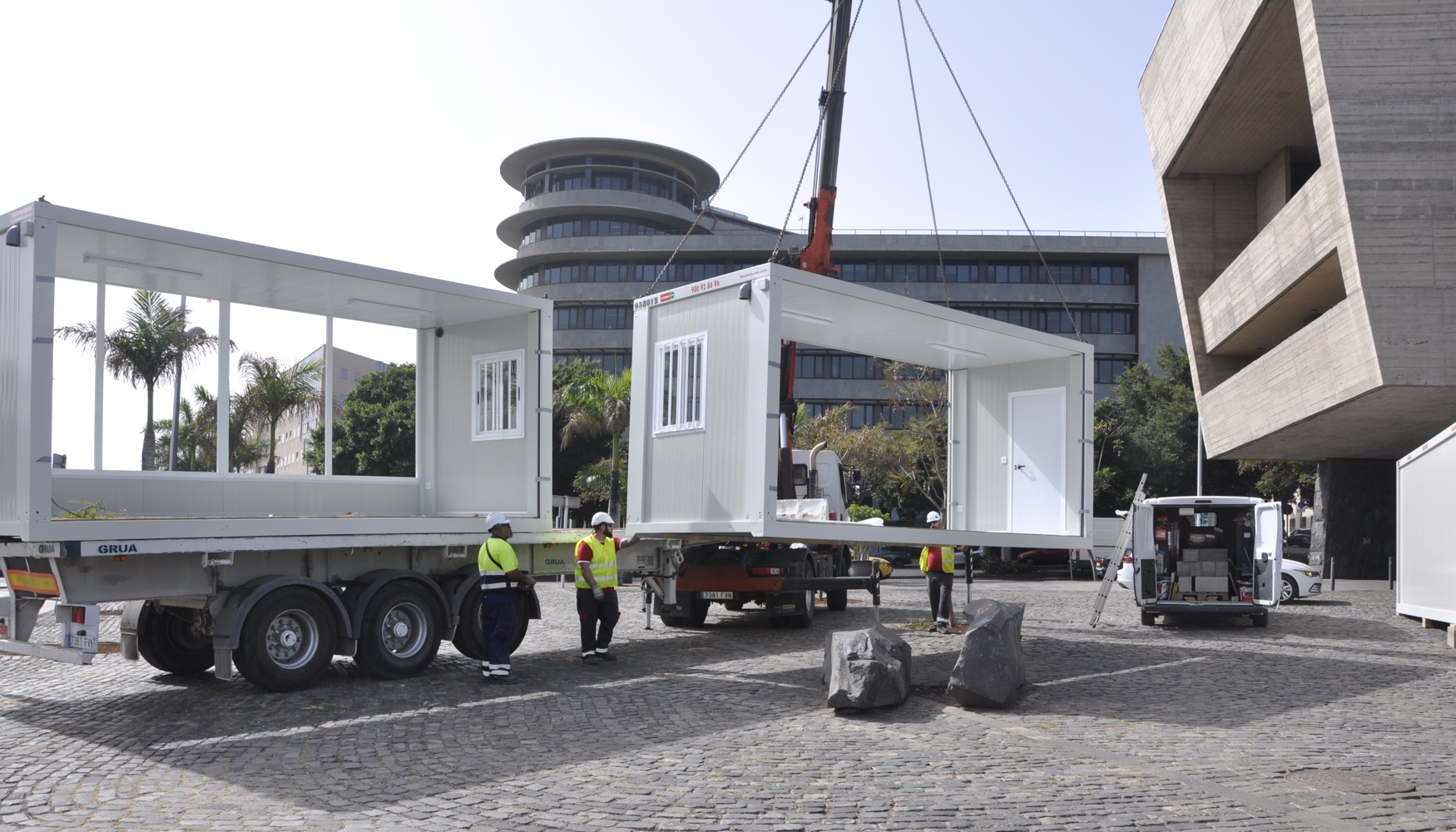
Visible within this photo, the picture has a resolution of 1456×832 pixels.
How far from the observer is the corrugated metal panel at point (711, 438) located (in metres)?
11.7

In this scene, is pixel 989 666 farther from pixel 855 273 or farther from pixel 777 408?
pixel 855 273

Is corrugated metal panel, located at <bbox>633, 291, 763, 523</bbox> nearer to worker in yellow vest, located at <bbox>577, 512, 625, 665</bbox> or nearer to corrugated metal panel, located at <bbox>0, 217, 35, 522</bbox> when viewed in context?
worker in yellow vest, located at <bbox>577, 512, 625, 665</bbox>

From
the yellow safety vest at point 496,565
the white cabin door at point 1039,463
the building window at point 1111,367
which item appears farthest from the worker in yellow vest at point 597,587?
the building window at point 1111,367

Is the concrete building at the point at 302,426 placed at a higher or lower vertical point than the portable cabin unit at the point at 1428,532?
higher

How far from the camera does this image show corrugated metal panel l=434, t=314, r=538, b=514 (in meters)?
13.3

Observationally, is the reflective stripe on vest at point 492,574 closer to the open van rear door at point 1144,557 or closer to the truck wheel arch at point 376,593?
the truck wheel arch at point 376,593

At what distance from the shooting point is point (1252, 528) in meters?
17.5

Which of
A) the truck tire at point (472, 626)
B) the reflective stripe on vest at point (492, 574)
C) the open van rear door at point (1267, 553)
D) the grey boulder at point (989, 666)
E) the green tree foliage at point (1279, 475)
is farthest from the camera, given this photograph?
the green tree foliage at point (1279, 475)

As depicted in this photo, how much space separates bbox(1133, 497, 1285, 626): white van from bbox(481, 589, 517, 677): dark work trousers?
387 inches

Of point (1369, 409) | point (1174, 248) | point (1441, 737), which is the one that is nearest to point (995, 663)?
point (1441, 737)

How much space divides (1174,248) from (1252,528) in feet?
59.2

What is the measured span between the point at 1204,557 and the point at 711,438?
31.1 ft

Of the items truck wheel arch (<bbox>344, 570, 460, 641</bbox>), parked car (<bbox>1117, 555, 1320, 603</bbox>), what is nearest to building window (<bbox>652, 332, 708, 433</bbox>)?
truck wheel arch (<bbox>344, 570, 460, 641</bbox>)

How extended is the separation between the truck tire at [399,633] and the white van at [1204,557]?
1038 cm
